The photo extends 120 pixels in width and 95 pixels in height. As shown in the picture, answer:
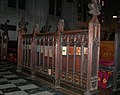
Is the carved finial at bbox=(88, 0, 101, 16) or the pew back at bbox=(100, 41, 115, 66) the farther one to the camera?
the pew back at bbox=(100, 41, 115, 66)

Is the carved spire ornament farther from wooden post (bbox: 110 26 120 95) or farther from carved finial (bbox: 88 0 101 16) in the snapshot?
wooden post (bbox: 110 26 120 95)

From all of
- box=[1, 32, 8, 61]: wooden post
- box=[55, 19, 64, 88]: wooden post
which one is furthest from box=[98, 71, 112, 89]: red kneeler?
box=[1, 32, 8, 61]: wooden post

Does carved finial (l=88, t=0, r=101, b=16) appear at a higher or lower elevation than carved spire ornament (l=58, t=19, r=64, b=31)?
higher

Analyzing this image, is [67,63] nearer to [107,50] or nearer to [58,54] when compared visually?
[58,54]

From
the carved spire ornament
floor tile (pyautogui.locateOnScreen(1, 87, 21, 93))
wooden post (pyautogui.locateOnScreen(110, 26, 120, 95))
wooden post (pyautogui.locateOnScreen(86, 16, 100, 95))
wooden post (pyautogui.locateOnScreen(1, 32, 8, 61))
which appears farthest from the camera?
wooden post (pyautogui.locateOnScreen(1, 32, 8, 61))

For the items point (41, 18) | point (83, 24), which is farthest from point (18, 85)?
A: point (83, 24)

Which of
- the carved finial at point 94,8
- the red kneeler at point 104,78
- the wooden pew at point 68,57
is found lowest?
the red kneeler at point 104,78

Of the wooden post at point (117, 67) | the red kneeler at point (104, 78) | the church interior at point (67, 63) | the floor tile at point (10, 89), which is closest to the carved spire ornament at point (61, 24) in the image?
the church interior at point (67, 63)

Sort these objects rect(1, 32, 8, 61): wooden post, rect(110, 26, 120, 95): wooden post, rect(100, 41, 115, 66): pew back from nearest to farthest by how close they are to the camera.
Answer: rect(110, 26, 120, 95): wooden post → rect(100, 41, 115, 66): pew back → rect(1, 32, 8, 61): wooden post

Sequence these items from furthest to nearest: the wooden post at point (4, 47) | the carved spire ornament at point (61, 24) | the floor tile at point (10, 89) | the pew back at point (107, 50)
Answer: the wooden post at point (4, 47) → the pew back at point (107, 50) → the carved spire ornament at point (61, 24) → the floor tile at point (10, 89)

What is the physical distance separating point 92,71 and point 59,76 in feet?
2.64

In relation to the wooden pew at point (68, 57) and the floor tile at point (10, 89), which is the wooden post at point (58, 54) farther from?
the floor tile at point (10, 89)

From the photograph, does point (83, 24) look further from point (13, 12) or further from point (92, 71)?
point (92, 71)

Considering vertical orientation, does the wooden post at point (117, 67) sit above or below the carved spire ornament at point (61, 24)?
below
